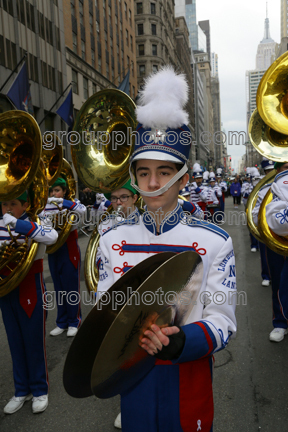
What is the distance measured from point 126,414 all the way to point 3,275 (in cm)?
182

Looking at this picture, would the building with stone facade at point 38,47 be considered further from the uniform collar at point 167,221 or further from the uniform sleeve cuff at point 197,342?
the uniform sleeve cuff at point 197,342

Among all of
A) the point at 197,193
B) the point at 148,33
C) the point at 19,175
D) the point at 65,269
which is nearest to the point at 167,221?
the point at 19,175

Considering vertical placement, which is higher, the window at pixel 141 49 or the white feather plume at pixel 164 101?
the window at pixel 141 49

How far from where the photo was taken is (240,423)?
8.80 ft

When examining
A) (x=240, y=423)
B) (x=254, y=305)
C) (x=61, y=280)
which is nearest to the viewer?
(x=240, y=423)

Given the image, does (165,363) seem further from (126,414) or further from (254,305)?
(254,305)

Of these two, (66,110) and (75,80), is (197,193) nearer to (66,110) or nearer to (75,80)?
(66,110)

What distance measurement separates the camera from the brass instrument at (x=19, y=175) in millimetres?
2912

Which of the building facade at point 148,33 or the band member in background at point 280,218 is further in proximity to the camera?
the building facade at point 148,33

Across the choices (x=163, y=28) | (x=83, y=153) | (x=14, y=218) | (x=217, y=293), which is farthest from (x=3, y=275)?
(x=163, y=28)

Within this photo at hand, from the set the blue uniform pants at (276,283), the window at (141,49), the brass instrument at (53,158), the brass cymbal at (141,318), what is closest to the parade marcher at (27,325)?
the brass instrument at (53,158)

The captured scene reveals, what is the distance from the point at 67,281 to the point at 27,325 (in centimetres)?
165

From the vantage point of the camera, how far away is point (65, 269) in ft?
15.3

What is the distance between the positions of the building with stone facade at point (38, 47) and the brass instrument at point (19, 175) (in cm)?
1520
